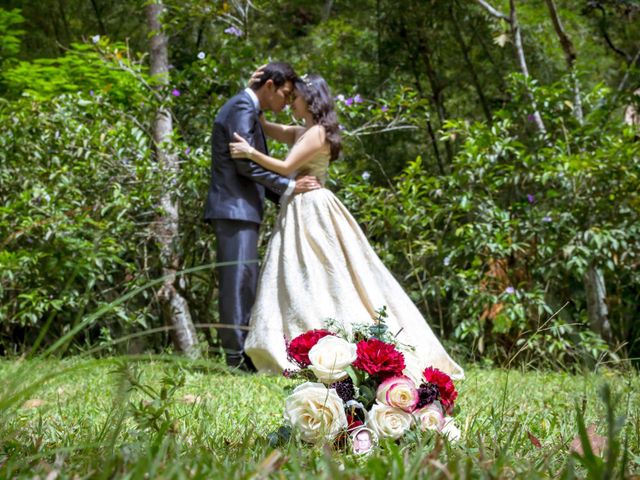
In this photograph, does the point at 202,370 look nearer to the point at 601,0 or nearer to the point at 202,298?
the point at 202,298

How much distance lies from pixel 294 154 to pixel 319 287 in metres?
0.86

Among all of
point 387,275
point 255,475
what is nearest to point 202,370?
point 387,275

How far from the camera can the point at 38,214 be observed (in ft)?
19.6

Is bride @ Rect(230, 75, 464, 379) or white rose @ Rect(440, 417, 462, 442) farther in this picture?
bride @ Rect(230, 75, 464, 379)

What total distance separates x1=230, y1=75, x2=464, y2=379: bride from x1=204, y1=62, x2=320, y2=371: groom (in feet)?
0.32

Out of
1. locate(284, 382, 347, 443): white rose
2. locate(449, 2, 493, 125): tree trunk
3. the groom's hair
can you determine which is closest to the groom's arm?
the groom's hair

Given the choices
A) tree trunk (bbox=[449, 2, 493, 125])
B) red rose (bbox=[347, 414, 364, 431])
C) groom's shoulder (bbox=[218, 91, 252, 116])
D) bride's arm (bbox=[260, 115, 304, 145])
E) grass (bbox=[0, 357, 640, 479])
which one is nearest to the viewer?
grass (bbox=[0, 357, 640, 479])

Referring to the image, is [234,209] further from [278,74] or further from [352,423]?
[352,423]

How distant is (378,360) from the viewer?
215 centimetres

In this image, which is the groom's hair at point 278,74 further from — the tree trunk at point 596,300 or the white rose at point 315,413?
the white rose at point 315,413

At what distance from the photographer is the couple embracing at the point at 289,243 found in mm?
4844

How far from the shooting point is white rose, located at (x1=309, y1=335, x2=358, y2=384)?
210 cm

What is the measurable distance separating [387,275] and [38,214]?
2677 mm

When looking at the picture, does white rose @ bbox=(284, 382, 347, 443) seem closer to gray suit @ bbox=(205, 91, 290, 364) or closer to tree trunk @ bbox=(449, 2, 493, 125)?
gray suit @ bbox=(205, 91, 290, 364)
